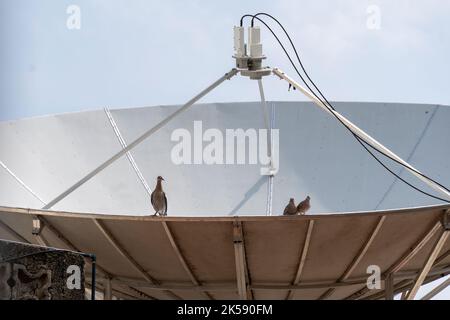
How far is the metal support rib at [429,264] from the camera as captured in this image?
2331cm

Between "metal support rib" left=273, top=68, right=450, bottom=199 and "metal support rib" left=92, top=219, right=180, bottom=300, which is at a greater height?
"metal support rib" left=273, top=68, right=450, bottom=199

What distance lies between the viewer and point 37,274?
728 inches

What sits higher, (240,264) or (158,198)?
(158,198)

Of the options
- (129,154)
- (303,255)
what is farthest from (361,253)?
(129,154)

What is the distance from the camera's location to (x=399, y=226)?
23078 millimetres

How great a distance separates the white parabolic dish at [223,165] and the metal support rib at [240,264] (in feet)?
17.5

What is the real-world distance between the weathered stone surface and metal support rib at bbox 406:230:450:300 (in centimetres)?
733

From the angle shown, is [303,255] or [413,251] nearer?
[303,255]

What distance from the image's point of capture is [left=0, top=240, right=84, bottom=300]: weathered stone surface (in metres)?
18.2

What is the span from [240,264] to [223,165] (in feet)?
27.8

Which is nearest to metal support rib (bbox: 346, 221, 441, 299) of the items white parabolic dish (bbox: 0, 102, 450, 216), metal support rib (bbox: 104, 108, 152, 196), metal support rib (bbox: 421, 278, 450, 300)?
metal support rib (bbox: 421, 278, 450, 300)

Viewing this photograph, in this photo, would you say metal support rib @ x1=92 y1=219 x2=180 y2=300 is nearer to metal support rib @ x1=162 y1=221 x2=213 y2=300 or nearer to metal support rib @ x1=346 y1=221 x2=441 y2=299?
metal support rib @ x1=162 y1=221 x2=213 y2=300

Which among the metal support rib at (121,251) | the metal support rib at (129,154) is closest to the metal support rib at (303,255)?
the metal support rib at (121,251)

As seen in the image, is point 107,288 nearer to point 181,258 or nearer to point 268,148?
point 181,258
